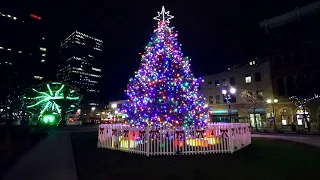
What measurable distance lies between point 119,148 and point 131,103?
10.3 feet

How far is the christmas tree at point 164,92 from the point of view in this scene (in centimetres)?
1378

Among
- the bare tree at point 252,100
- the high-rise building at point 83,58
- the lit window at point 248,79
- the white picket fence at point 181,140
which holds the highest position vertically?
the high-rise building at point 83,58

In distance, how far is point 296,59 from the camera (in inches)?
1262

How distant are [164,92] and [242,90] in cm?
2686

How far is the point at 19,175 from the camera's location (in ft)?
26.2

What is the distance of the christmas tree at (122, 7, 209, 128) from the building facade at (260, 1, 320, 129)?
841 inches

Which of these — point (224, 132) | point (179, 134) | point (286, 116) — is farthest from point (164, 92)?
point (286, 116)

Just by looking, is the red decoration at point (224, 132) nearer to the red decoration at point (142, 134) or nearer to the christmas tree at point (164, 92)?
the christmas tree at point (164, 92)

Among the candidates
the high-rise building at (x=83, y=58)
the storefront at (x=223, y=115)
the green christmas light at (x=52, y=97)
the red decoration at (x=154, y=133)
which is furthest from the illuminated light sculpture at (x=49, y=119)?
the high-rise building at (x=83, y=58)

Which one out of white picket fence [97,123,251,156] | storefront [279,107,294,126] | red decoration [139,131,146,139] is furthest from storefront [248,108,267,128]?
red decoration [139,131,146,139]

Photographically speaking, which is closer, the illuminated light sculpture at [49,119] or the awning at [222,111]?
the awning at [222,111]

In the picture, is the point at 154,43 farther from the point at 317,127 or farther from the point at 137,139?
the point at 317,127

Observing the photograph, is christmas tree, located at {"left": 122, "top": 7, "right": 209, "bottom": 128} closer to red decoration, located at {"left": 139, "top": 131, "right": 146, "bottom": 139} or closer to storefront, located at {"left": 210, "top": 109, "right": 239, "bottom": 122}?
red decoration, located at {"left": 139, "top": 131, "right": 146, "bottom": 139}

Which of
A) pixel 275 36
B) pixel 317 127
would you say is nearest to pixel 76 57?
pixel 275 36
